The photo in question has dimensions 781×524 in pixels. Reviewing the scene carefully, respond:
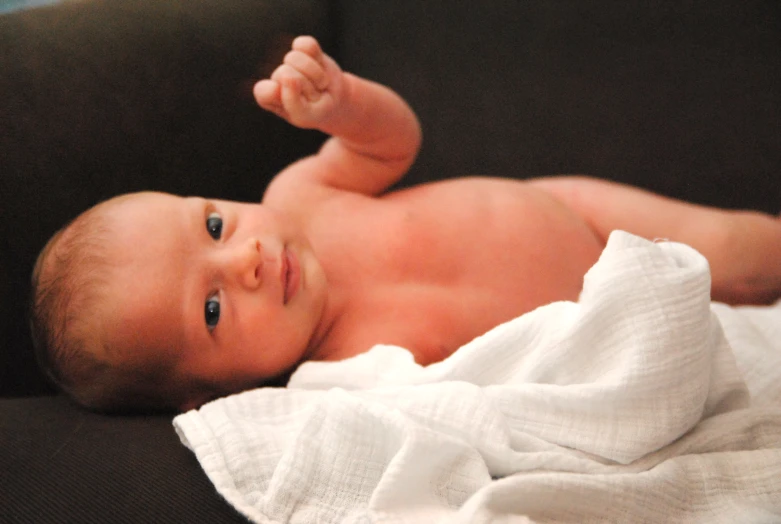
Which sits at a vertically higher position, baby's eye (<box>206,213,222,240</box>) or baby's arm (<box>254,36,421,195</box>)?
baby's arm (<box>254,36,421,195</box>)

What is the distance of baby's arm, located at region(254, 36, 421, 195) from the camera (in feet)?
1.93

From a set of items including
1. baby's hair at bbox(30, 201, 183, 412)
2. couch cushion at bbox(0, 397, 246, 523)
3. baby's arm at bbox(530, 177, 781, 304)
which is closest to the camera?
couch cushion at bbox(0, 397, 246, 523)

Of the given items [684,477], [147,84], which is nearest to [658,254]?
[684,477]

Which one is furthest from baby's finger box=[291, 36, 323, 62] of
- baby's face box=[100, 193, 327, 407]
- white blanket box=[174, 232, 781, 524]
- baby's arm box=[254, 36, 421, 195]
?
white blanket box=[174, 232, 781, 524]

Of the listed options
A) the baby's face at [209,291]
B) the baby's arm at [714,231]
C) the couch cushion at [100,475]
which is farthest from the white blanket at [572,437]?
the baby's arm at [714,231]

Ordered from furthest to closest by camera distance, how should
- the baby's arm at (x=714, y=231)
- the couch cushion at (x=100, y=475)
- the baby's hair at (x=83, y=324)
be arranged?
1. the baby's arm at (x=714, y=231)
2. the baby's hair at (x=83, y=324)
3. the couch cushion at (x=100, y=475)

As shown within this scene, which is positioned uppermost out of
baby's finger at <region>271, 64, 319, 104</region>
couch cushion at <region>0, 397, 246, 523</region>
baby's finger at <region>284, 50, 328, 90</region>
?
baby's finger at <region>284, 50, 328, 90</region>

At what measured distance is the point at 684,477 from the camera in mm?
A: 425

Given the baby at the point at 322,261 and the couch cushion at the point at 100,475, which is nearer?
the couch cushion at the point at 100,475

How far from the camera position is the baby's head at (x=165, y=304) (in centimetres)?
57

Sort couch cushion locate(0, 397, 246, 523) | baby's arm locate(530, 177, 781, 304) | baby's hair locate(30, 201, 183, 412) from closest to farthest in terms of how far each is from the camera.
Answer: couch cushion locate(0, 397, 246, 523) → baby's hair locate(30, 201, 183, 412) → baby's arm locate(530, 177, 781, 304)

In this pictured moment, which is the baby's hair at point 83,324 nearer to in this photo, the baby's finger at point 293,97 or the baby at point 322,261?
the baby at point 322,261

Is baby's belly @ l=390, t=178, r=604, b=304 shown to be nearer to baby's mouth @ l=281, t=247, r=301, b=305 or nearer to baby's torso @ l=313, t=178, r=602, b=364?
baby's torso @ l=313, t=178, r=602, b=364

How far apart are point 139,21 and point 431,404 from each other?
1.84 feet
